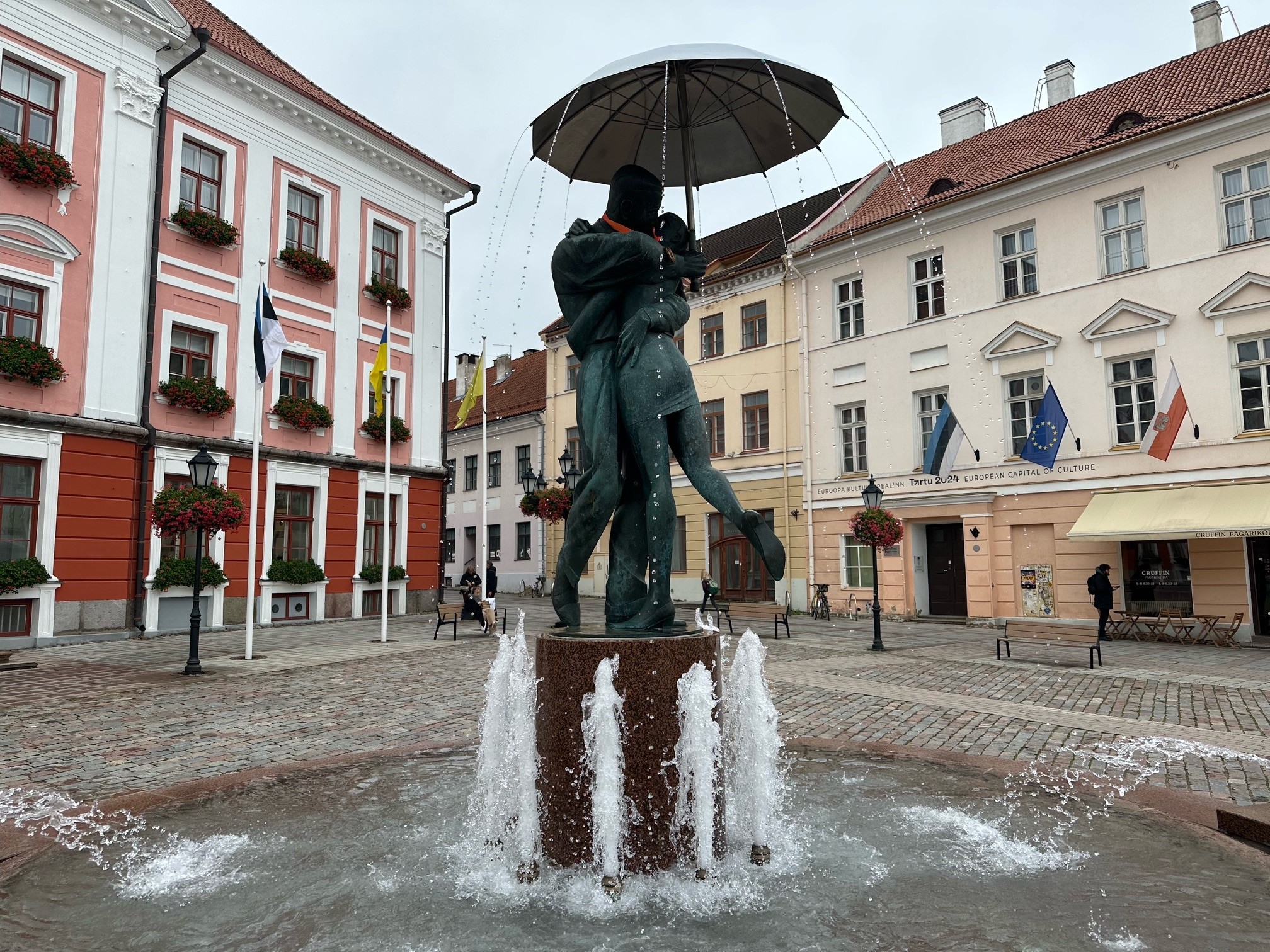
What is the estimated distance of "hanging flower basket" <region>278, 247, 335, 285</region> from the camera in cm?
2017

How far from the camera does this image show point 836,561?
24266 mm

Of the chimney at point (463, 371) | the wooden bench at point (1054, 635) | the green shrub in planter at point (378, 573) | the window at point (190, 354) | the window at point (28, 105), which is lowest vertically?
the wooden bench at point (1054, 635)

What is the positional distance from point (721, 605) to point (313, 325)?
1264cm

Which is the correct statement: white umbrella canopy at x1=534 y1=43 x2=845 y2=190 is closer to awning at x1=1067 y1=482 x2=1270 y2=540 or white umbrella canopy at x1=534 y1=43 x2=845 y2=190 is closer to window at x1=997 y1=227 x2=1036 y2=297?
awning at x1=1067 y1=482 x2=1270 y2=540

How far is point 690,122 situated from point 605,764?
150 inches

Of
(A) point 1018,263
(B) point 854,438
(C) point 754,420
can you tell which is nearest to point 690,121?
(A) point 1018,263

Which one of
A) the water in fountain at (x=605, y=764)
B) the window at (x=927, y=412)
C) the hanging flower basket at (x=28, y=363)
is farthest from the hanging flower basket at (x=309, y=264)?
the water in fountain at (x=605, y=764)

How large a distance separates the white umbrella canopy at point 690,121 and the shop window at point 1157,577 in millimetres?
16750

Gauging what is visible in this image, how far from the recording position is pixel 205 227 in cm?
1814

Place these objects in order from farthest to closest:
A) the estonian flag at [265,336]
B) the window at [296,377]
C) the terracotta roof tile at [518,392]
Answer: the terracotta roof tile at [518,392] → the window at [296,377] → the estonian flag at [265,336]

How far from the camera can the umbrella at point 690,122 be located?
15.3ft

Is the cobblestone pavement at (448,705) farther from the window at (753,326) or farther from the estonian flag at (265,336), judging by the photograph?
the window at (753,326)

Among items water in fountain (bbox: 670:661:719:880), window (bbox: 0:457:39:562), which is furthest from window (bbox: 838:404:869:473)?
water in fountain (bbox: 670:661:719:880)

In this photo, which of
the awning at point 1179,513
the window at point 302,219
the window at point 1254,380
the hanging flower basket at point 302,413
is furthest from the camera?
the window at point 302,219
